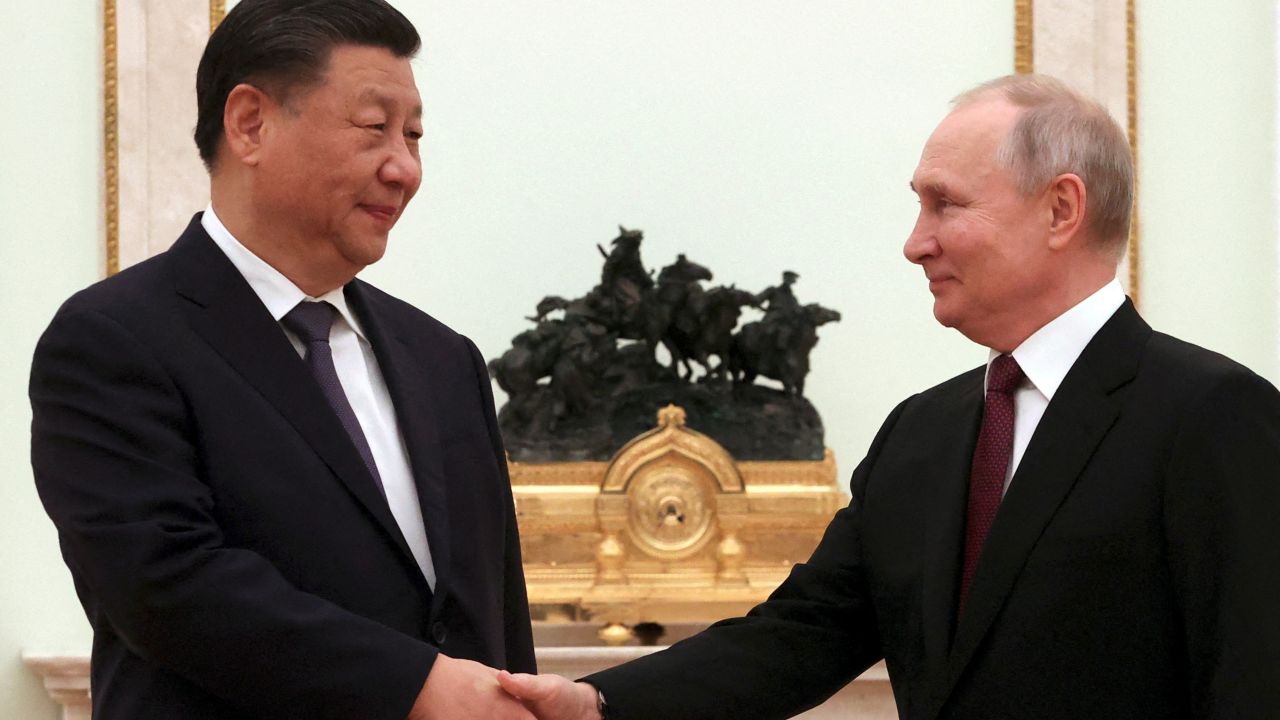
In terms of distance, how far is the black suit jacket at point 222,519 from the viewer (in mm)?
2301

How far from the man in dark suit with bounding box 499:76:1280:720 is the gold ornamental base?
2451 millimetres

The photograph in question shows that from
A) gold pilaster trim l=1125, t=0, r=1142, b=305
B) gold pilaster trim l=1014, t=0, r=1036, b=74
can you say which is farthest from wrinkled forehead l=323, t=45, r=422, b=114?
gold pilaster trim l=1125, t=0, r=1142, b=305

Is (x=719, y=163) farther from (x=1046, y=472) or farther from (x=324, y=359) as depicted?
(x=1046, y=472)

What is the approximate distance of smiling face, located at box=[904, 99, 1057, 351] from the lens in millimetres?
2600

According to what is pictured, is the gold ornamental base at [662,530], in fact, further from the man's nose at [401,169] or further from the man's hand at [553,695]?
the man's nose at [401,169]

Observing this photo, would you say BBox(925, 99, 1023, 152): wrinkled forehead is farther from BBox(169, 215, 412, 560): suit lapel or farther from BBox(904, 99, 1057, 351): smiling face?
BBox(169, 215, 412, 560): suit lapel

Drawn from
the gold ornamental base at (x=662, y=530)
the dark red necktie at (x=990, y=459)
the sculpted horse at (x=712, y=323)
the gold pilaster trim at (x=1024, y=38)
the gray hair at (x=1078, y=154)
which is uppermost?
the gold pilaster trim at (x=1024, y=38)

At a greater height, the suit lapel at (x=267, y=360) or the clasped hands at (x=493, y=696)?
the suit lapel at (x=267, y=360)

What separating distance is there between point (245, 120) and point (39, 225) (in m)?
4.08

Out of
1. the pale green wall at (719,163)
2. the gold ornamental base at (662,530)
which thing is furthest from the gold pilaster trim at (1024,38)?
the gold ornamental base at (662,530)

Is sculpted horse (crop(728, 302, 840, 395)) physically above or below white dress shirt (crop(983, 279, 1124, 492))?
below

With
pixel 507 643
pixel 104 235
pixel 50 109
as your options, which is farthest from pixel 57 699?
pixel 507 643

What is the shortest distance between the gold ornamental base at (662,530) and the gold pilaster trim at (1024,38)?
6.22ft

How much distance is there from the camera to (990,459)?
258 cm
